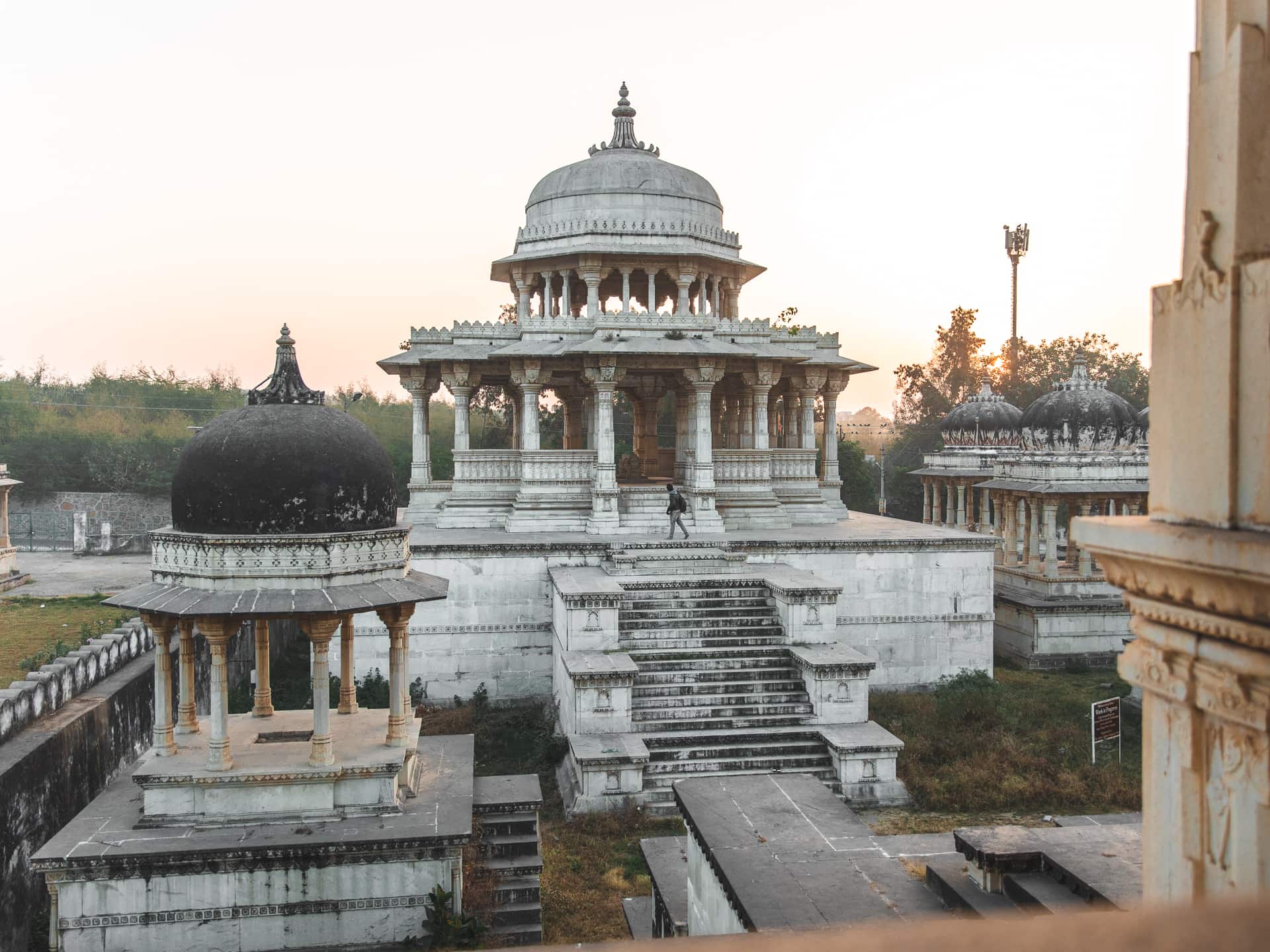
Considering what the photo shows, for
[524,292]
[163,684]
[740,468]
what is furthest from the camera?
[524,292]

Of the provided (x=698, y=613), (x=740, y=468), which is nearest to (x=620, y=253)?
(x=740, y=468)

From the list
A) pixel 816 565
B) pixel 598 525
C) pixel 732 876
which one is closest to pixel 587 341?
pixel 598 525

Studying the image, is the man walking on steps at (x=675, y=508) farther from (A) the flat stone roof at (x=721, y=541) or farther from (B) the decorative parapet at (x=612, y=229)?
(B) the decorative parapet at (x=612, y=229)

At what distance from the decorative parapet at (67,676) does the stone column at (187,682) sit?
2203mm

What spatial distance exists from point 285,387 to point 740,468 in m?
13.7

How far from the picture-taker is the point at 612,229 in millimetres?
24078

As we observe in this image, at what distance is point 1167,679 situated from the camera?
10.5ft

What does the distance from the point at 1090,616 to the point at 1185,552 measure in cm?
1892

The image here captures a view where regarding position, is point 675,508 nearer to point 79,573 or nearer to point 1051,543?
point 1051,543

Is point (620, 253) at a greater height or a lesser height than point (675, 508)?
greater

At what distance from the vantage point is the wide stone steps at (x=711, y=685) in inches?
534

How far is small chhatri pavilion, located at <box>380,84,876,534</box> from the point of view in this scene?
20.6m

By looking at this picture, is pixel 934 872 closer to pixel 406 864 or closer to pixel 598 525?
pixel 406 864

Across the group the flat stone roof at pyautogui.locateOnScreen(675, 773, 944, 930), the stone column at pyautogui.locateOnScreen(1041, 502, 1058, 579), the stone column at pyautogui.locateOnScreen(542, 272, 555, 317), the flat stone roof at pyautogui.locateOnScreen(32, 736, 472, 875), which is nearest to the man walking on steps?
the stone column at pyautogui.locateOnScreen(542, 272, 555, 317)
